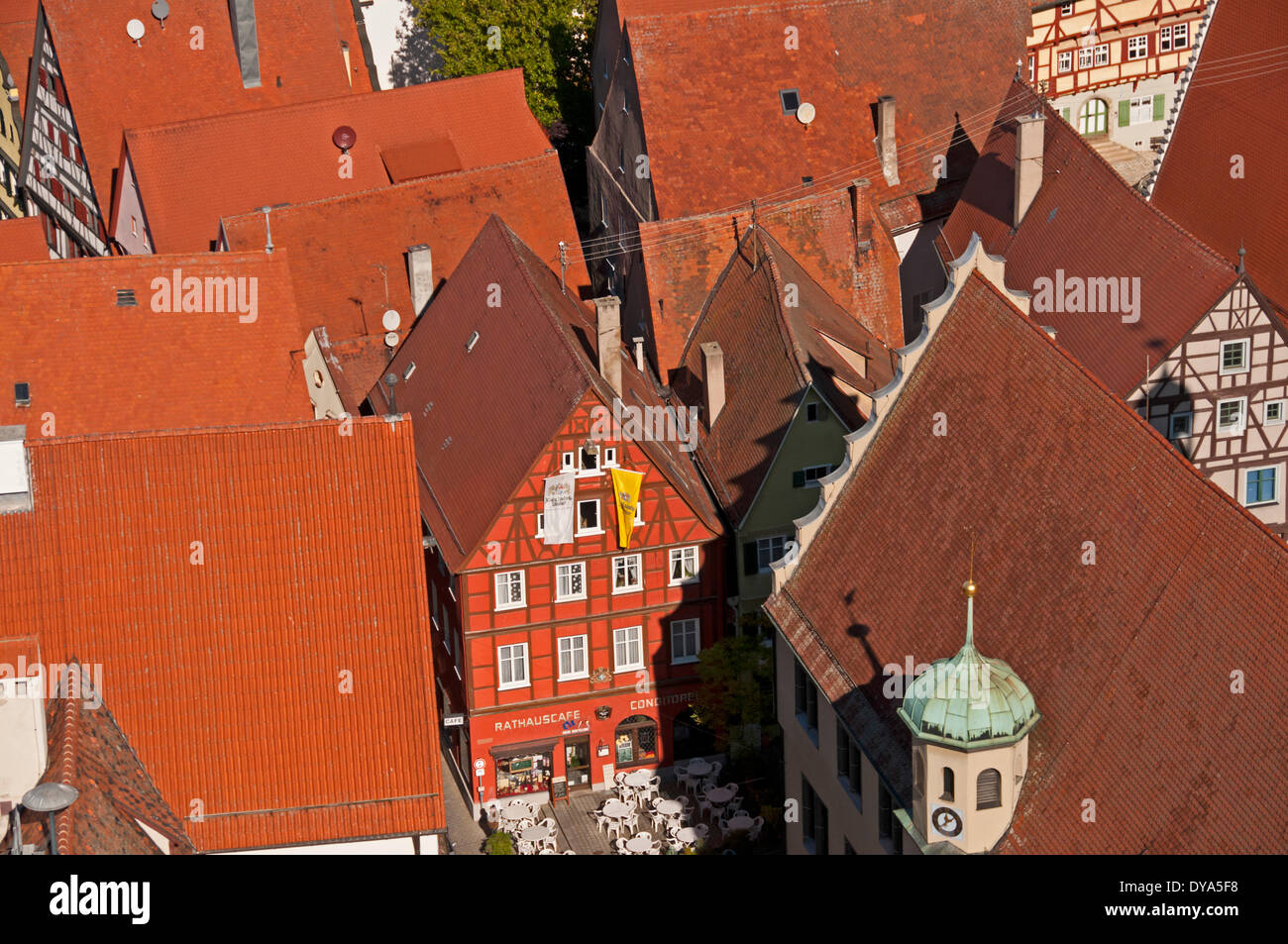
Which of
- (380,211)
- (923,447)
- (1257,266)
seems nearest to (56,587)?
(923,447)

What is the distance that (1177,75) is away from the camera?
61906mm

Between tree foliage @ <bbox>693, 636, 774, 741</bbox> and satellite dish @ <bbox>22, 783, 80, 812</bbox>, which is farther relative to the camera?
tree foliage @ <bbox>693, 636, 774, 741</bbox>

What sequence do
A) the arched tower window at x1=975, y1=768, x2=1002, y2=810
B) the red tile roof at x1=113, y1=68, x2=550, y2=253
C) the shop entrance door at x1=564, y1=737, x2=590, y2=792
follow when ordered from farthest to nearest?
1. the red tile roof at x1=113, y1=68, x2=550, y2=253
2. the shop entrance door at x1=564, y1=737, x2=590, y2=792
3. the arched tower window at x1=975, y1=768, x2=1002, y2=810

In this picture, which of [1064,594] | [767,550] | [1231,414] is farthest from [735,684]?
[1064,594]

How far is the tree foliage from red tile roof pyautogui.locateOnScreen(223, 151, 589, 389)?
47.4 ft

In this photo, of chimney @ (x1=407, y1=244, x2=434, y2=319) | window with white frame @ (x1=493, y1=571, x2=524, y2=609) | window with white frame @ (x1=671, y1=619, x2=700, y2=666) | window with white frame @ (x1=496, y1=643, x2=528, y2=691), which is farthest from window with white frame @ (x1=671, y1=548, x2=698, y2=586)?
chimney @ (x1=407, y1=244, x2=434, y2=319)

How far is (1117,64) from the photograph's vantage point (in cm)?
6178

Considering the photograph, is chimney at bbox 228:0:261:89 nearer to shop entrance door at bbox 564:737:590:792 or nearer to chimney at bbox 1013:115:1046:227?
chimney at bbox 1013:115:1046:227

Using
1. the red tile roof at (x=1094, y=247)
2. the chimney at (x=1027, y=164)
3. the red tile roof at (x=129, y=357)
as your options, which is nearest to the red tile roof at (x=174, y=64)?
the red tile roof at (x=129, y=357)

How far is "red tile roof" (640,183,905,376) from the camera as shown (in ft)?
160

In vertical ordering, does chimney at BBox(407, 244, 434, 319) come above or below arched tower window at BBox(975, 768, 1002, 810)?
above

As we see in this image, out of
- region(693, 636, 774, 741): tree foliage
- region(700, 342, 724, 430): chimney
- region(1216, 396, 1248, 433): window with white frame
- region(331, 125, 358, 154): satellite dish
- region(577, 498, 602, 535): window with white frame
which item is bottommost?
region(693, 636, 774, 741): tree foliage

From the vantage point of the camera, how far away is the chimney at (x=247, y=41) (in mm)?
60812

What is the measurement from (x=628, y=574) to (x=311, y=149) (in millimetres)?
20057
